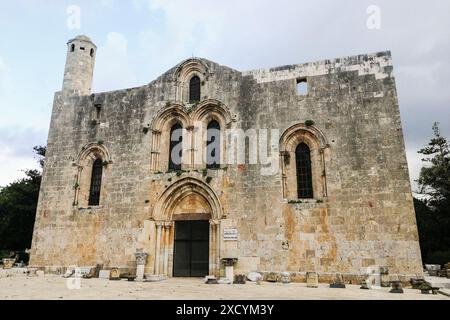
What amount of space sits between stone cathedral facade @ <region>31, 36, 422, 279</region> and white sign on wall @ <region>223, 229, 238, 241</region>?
1.7 inches

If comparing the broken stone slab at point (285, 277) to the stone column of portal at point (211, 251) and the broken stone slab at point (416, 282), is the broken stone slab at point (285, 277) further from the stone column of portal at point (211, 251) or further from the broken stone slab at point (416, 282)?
the broken stone slab at point (416, 282)

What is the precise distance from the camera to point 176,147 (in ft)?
54.3

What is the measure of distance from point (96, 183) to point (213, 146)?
6265 mm

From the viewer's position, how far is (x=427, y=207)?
28297mm

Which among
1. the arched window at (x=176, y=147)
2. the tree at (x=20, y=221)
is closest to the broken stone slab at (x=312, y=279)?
the arched window at (x=176, y=147)

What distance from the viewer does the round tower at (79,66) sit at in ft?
61.2

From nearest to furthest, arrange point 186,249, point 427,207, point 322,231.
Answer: point 322,231 → point 186,249 → point 427,207

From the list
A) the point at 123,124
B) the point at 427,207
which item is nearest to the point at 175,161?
the point at 123,124

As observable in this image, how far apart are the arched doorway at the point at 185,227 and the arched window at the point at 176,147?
1.12 metres

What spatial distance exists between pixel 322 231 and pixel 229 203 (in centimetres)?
393

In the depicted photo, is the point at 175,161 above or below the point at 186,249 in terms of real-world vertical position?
above

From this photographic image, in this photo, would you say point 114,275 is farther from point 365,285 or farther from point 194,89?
point 365,285

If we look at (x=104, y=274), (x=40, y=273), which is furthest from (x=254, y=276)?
(x=40, y=273)
